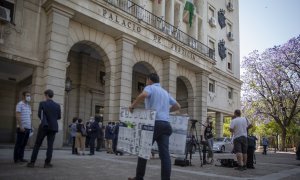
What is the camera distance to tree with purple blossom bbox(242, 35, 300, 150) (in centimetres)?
3662

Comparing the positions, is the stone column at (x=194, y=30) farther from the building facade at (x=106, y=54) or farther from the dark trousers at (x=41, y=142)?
the dark trousers at (x=41, y=142)

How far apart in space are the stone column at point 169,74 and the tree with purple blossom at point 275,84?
62.9 feet

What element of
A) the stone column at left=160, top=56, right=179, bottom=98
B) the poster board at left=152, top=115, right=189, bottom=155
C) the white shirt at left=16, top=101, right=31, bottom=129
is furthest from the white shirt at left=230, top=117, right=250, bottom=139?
the stone column at left=160, top=56, right=179, bottom=98

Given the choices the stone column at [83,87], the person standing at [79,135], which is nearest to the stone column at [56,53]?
the person standing at [79,135]

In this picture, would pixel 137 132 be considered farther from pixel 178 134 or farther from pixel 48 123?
pixel 48 123

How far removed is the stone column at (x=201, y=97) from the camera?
1040 inches

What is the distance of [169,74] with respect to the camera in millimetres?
22859

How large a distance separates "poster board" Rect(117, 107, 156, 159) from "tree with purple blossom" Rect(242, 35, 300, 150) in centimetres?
3412

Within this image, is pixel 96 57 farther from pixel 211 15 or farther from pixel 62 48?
pixel 211 15

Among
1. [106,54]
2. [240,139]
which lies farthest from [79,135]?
[106,54]

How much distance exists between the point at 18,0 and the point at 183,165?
11.3 meters

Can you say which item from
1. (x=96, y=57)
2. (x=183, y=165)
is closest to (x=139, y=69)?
(x=96, y=57)

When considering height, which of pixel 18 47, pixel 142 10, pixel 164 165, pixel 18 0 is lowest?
pixel 164 165

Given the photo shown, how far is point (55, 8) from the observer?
1564cm
